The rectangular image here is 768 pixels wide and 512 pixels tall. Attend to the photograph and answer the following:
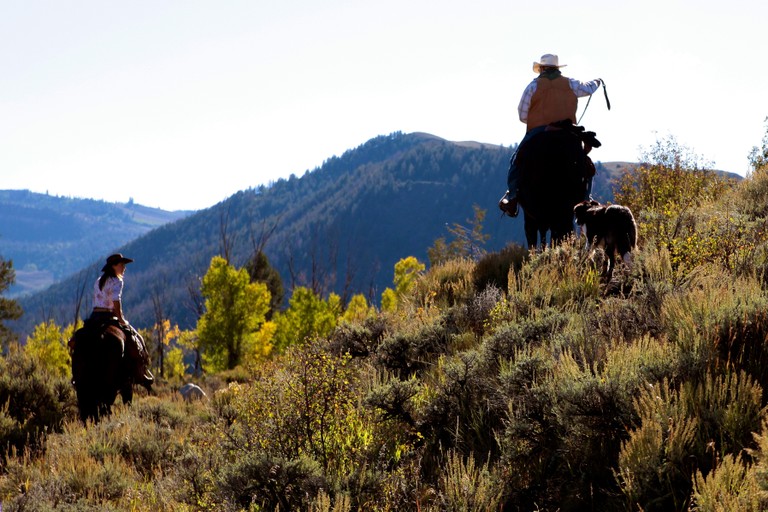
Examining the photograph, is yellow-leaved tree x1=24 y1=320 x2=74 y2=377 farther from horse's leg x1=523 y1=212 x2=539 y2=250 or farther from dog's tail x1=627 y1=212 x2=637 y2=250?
dog's tail x1=627 y1=212 x2=637 y2=250

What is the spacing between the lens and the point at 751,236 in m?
7.38

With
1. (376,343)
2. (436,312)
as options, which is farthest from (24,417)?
(436,312)

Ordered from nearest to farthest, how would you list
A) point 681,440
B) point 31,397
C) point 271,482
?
1. point 681,440
2. point 271,482
3. point 31,397

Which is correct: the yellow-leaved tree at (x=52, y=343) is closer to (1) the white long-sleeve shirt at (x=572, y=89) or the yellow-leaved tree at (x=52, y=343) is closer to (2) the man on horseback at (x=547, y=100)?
(2) the man on horseback at (x=547, y=100)

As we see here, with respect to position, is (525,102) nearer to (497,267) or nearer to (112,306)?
(497,267)

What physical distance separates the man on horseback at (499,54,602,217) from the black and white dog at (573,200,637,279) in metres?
1.84

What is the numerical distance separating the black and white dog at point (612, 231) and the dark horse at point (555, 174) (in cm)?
103

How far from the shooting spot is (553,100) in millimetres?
9953

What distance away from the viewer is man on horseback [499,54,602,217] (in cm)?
994

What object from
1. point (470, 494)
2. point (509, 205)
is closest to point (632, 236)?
point (509, 205)

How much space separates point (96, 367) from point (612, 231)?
8.44 metres

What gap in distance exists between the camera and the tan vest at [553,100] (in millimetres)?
9930

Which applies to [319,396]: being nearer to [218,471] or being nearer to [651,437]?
[218,471]

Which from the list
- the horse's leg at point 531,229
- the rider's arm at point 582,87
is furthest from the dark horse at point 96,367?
the rider's arm at point 582,87
